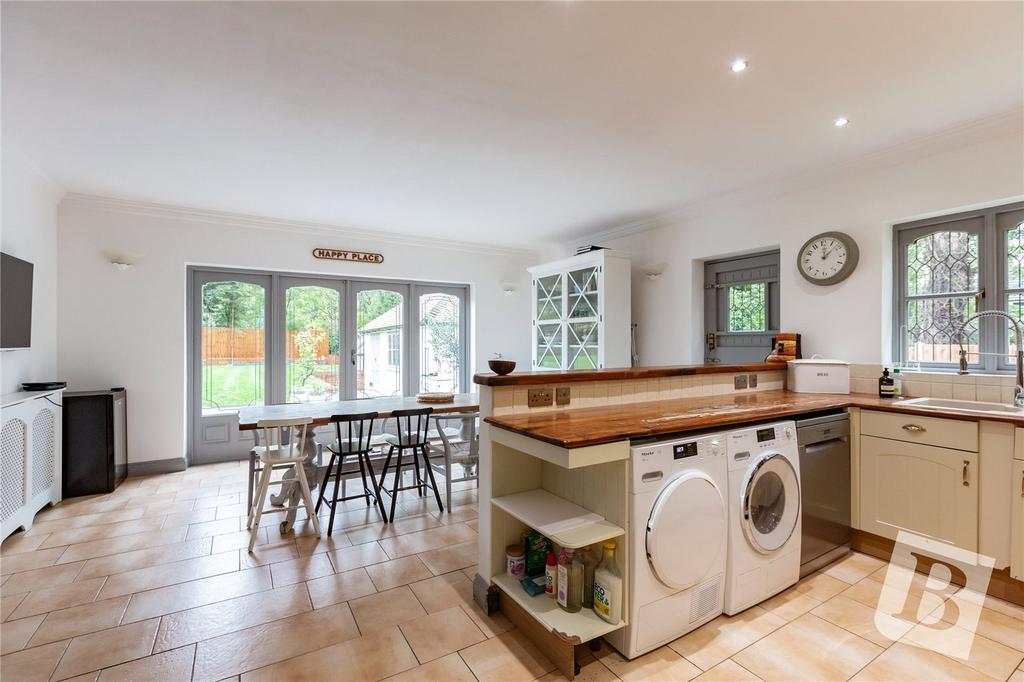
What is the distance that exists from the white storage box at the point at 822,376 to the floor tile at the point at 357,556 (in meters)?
2.95

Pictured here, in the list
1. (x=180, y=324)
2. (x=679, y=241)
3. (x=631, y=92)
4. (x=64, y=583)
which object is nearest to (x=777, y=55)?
(x=631, y=92)

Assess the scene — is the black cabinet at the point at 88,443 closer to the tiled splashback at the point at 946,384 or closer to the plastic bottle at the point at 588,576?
the plastic bottle at the point at 588,576

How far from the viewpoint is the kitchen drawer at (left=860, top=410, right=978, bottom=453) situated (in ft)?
7.44

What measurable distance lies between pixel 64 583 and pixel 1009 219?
18.3 ft

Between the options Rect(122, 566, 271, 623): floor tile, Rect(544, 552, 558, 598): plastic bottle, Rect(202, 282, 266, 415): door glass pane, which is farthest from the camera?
Rect(202, 282, 266, 415): door glass pane

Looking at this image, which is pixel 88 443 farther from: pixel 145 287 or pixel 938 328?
pixel 938 328

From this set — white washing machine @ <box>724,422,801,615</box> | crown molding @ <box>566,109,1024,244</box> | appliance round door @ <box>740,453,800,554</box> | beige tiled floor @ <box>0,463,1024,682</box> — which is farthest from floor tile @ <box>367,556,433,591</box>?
crown molding @ <box>566,109,1024,244</box>

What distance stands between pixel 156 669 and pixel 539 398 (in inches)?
71.2

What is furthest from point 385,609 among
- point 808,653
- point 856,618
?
point 856,618

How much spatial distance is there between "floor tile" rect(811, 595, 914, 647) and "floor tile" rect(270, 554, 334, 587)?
240cm

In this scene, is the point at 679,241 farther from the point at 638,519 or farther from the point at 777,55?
the point at 638,519

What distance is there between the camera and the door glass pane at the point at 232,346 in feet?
15.8

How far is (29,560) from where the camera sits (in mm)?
2594

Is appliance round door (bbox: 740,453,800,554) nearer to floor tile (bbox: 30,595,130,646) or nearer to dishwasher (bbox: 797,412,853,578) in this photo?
dishwasher (bbox: 797,412,853,578)
